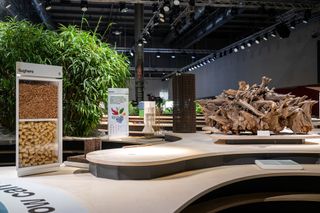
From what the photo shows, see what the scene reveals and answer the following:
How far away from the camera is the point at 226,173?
3029 millimetres

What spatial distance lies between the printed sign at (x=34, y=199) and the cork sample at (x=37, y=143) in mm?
385

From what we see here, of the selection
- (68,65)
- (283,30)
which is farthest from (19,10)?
(283,30)

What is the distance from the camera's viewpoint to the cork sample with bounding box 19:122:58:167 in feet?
9.94

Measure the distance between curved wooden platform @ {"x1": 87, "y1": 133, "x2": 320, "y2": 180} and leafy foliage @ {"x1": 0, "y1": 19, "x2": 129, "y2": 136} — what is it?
1747mm

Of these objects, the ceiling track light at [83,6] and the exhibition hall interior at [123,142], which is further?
the ceiling track light at [83,6]

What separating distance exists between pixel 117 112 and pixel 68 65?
0.93 metres

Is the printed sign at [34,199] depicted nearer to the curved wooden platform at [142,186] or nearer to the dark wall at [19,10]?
the curved wooden platform at [142,186]

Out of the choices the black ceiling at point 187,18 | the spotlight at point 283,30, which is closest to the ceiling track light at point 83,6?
the black ceiling at point 187,18

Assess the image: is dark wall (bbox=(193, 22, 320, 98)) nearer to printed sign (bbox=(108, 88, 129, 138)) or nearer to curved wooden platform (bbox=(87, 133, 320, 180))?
printed sign (bbox=(108, 88, 129, 138))

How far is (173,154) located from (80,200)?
3.70 ft

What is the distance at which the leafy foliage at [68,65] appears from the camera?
190 inches

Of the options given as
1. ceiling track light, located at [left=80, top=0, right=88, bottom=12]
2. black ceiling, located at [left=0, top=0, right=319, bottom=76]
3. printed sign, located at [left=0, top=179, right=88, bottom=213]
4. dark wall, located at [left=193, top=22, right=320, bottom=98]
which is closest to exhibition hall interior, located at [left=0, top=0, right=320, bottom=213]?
printed sign, located at [left=0, top=179, right=88, bottom=213]

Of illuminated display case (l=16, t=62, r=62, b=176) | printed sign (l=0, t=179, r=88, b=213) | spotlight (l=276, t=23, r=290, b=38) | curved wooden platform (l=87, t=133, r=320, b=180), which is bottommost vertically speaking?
printed sign (l=0, t=179, r=88, b=213)

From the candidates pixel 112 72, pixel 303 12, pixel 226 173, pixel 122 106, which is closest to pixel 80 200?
pixel 226 173
